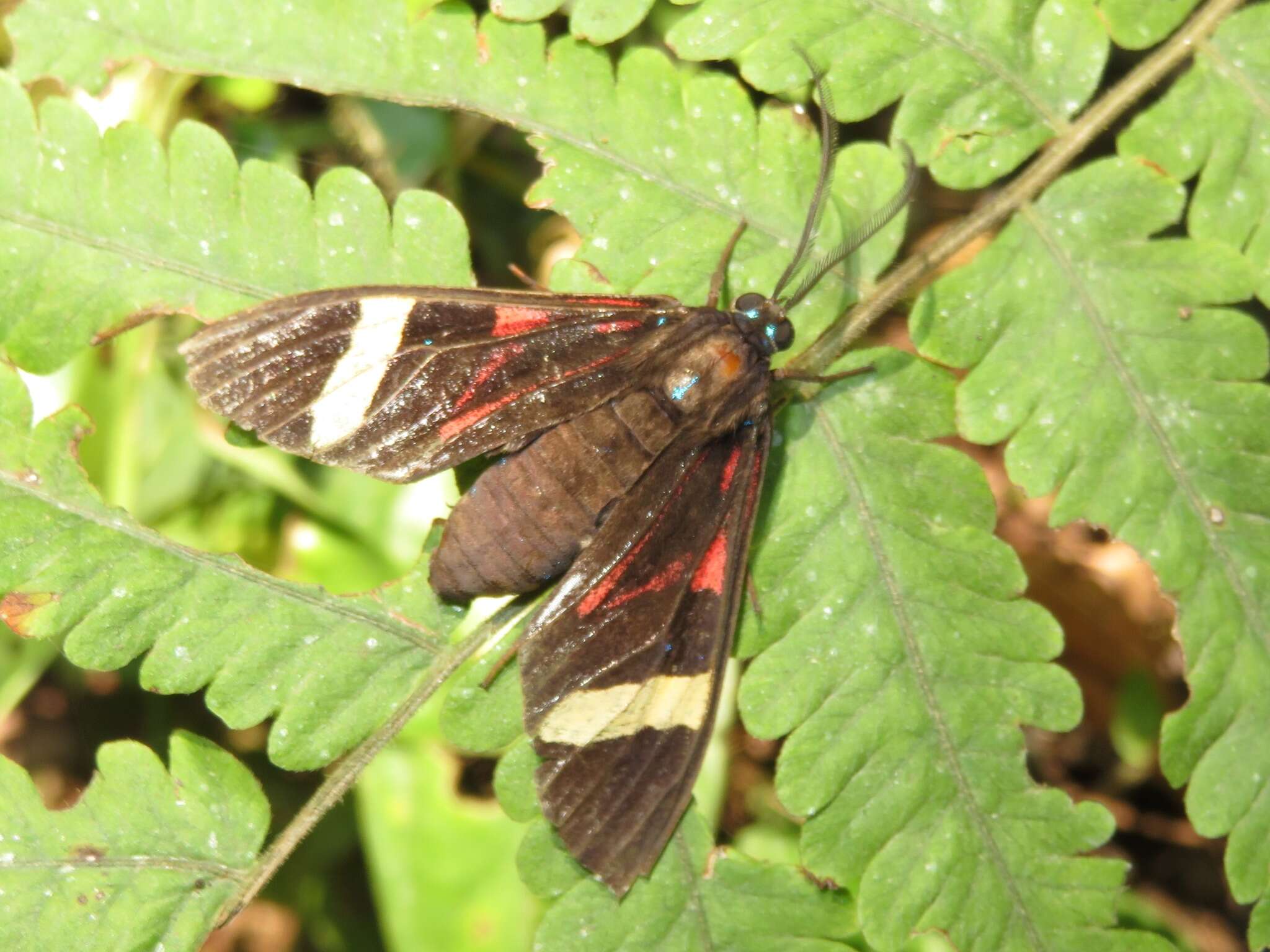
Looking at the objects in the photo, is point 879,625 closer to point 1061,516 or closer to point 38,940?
point 1061,516

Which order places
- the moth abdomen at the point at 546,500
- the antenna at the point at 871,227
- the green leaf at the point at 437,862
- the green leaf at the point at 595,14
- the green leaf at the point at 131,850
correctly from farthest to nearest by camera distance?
the green leaf at the point at 437,862 → the antenna at the point at 871,227 → the green leaf at the point at 595,14 → the moth abdomen at the point at 546,500 → the green leaf at the point at 131,850

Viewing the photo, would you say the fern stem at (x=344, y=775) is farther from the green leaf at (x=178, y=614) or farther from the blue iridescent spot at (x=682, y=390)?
the blue iridescent spot at (x=682, y=390)

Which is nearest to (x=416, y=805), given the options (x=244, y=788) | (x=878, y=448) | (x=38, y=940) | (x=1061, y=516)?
(x=244, y=788)

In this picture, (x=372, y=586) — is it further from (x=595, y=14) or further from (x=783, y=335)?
(x=595, y=14)

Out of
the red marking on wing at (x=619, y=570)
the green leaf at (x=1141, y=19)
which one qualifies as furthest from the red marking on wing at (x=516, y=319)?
the green leaf at (x=1141, y=19)

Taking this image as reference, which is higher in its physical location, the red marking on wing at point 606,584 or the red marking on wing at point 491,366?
the red marking on wing at point 491,366

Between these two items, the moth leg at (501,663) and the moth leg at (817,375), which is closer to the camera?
the moth leg at (501,663)
